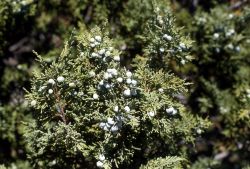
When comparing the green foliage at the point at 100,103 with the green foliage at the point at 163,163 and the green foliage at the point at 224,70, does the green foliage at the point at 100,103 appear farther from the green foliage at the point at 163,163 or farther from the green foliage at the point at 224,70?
the green foliage at the point at 224,70

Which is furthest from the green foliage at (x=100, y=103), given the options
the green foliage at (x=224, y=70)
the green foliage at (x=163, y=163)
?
the green foliage at (x=224, y=70)

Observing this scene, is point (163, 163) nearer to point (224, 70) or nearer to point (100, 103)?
point (100, 103)

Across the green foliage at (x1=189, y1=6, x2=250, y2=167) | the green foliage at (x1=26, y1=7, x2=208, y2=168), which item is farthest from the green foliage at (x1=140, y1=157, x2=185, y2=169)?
the green foliage at (x1=189, y1=6, x2=250, y2=167)

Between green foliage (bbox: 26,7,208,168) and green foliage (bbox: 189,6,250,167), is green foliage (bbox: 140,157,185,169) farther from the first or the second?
green foliage (bbox: 189,6,250,167)

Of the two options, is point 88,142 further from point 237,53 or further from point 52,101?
point 237,53

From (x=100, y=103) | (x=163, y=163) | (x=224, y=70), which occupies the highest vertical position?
(x=224, y=70)

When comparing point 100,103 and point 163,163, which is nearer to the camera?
point 100,103

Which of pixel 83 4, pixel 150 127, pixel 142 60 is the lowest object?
pixel 150 127

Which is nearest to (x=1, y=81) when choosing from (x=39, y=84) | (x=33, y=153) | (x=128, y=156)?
(x=33, y=153)

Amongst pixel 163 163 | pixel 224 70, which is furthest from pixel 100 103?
pixel 224 70

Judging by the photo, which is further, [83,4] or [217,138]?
[217,138]

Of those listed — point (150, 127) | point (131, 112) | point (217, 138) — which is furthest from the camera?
point (217, 138)
